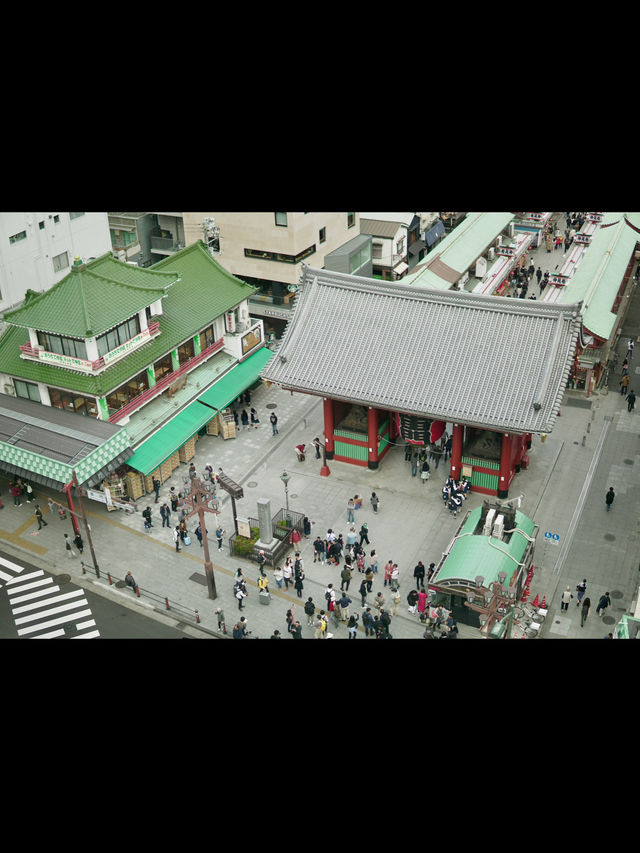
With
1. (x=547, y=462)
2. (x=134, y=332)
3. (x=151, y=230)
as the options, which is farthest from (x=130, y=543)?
(x=151, y=230)

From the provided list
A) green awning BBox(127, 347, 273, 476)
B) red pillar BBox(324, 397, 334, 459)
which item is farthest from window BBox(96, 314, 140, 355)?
red pillar BBox(324, 397, 334, 459)

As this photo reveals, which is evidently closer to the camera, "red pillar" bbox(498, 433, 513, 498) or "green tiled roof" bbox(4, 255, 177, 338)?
"red pillar" bbox(498, 433, 513, 498)

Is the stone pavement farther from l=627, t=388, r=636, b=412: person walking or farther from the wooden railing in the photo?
the wooden railing

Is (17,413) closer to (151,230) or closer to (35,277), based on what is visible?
(35,277)

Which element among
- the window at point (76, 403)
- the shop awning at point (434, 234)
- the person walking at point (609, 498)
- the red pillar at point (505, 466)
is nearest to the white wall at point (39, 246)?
the window at point (76, 403)

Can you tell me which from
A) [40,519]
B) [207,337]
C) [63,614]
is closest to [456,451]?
[207,337]

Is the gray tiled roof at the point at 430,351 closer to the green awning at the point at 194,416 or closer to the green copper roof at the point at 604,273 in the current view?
the green awning at the point at 194,416
